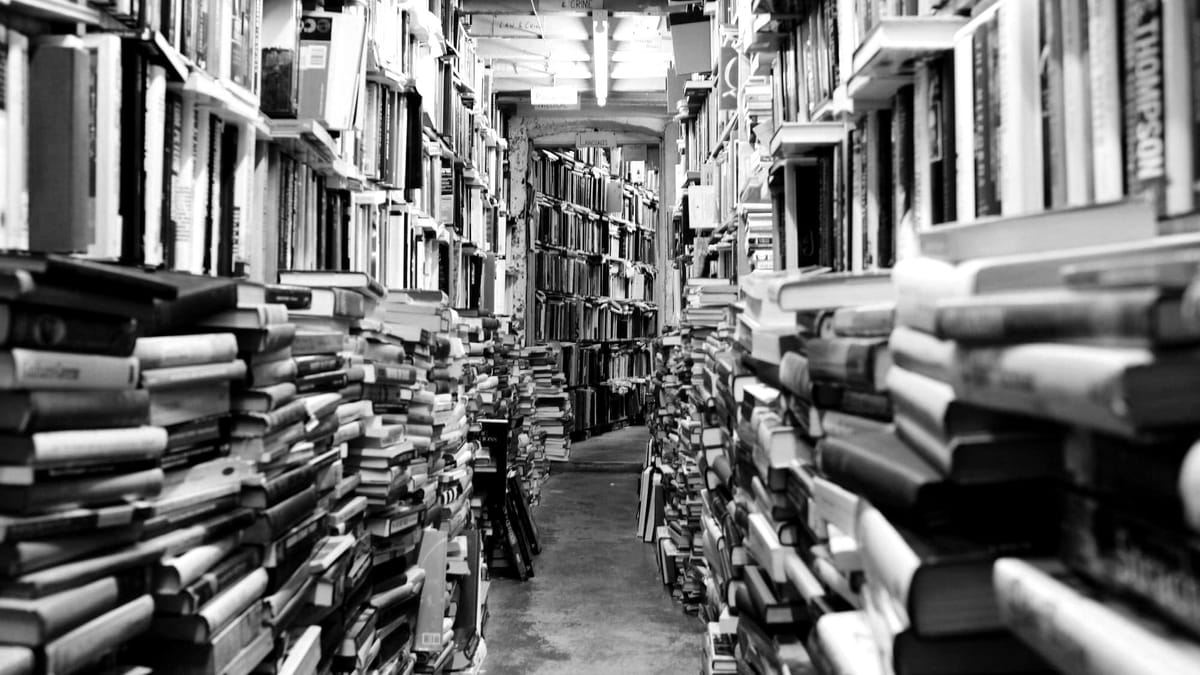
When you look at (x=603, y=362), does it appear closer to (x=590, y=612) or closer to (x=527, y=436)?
(x=527, y=436)

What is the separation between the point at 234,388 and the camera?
157 cm

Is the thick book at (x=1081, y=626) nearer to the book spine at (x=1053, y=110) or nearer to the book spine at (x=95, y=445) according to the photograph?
the book spine at (x=1053, y=110)

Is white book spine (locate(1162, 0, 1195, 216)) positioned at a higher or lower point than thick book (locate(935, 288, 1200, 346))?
higher

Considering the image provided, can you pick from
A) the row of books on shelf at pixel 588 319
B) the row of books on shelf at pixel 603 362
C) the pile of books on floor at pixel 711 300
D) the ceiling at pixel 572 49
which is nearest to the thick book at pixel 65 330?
the pile of books on floor at pixel 711 300

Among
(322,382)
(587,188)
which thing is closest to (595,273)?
(587,188)

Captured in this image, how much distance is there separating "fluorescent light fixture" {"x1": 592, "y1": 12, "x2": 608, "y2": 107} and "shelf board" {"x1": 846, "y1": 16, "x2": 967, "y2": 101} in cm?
574

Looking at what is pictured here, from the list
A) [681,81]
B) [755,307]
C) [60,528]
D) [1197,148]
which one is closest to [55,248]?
[60,528]

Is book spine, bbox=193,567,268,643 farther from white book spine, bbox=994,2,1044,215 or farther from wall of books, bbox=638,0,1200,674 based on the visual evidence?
white book spine, bbox=994,2,1044,215

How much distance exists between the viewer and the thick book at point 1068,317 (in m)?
0.51

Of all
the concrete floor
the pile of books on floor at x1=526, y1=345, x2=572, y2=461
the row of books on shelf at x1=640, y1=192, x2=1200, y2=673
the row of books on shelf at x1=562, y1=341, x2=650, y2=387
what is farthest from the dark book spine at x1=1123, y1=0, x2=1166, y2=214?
the row of books on shelf at x1=562, y1=341, x2=650, y2=387

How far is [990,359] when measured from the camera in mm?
665

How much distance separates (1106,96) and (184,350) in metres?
1.13

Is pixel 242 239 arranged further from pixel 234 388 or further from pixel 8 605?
pixel 8 605

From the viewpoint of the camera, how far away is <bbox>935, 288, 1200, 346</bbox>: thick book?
51 cm
